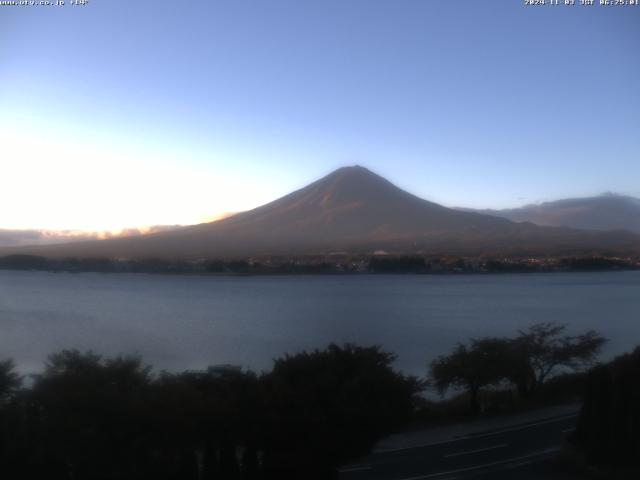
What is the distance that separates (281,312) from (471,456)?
13.3 meters

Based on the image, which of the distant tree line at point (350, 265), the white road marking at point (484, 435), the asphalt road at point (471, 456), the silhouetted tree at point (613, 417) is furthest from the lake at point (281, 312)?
the silhouetted tree at point (613, 417)

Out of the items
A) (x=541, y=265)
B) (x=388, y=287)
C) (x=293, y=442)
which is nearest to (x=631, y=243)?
(x=541, y=265)

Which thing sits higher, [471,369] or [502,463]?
[471,369]

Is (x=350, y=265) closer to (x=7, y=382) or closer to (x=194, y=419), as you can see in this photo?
(x=7, y=382)

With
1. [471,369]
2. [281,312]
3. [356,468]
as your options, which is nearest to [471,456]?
[356,468]

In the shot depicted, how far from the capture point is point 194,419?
696 centimetres

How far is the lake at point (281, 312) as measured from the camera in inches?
594

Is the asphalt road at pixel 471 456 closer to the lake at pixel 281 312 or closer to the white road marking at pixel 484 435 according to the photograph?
the white road marking at pixel 484 435

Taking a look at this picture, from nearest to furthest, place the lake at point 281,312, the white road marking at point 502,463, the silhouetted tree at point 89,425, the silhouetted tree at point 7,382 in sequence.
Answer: the silhouetted tree at point 89,425, the silhouetted tree at point 7,382, the white road marking at point 502,463, the lake at point 281,312

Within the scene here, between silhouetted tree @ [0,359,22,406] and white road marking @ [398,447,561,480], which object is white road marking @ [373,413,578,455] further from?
silhouetted tree @ [0,359,22,406]

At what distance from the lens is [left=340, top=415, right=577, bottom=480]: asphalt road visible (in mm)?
8000

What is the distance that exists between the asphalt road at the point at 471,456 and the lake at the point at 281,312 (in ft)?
13.6

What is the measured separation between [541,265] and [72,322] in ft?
70.4

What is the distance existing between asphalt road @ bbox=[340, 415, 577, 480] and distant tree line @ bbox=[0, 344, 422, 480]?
596mm
